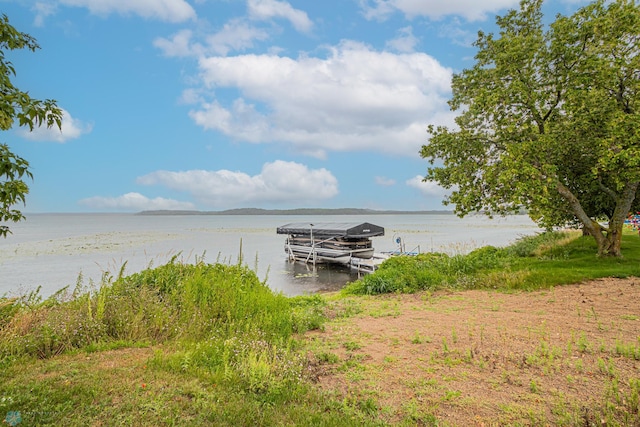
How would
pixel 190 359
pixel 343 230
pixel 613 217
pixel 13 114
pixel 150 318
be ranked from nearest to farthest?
pixel 13 114
pixel 190 359
pixel 150 318
pixel 613 217
pixel 343 230

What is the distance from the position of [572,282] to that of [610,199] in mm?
6354

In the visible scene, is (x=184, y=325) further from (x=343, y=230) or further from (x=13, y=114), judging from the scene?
(x=343, y=230)

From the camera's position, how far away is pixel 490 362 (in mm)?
4883

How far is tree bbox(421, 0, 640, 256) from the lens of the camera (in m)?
11.7

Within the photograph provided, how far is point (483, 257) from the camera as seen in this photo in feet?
51.5

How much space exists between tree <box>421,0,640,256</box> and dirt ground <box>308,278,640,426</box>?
17.2 feet

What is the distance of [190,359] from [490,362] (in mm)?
4084

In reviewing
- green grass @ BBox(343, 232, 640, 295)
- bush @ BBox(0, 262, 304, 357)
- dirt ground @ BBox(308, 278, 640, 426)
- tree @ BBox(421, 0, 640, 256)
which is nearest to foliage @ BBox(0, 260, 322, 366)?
bush @ BBox(0, 262, 304, 357)

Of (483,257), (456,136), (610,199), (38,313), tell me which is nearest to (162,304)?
(38,313)

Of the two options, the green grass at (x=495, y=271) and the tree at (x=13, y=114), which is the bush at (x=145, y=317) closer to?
the tree at (x=13, y=114)

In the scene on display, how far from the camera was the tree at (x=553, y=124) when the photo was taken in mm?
11742

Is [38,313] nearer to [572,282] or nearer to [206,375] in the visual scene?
[206,375]

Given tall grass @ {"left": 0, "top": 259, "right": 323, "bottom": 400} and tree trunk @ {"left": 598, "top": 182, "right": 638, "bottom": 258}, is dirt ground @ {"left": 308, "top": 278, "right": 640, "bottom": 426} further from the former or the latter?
tree trunk @ {"left": 598, "top": 182, "right": 638, "bottom": 258}

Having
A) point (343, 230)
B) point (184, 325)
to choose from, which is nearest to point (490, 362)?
point (184, 325)
